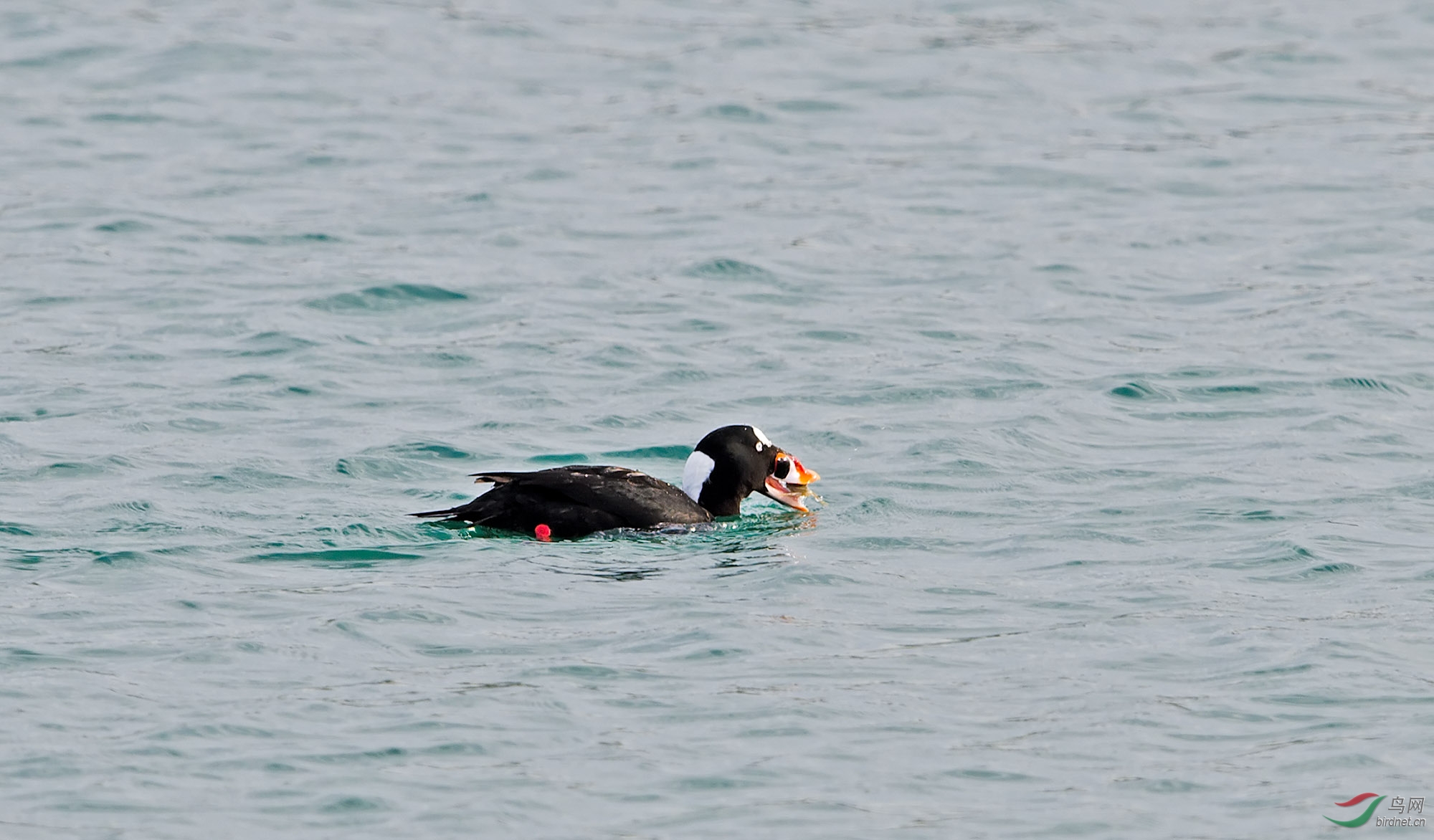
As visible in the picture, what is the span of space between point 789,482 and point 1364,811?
Answer: 16.0ft

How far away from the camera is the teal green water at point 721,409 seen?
7.82 m

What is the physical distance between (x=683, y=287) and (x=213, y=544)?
6712 mm

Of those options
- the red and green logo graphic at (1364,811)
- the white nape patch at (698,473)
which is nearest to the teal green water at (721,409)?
the red and green logo graphic at (1364,811)

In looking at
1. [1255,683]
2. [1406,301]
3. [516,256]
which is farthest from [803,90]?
[1255,683]

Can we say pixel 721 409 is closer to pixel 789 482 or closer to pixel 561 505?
pixel 789 482

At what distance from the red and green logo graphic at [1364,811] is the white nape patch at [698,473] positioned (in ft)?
15.8

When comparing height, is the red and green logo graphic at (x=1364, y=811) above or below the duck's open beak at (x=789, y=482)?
above

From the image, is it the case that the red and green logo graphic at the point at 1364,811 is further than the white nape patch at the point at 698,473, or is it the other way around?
the white nape patch at the point at 698,473

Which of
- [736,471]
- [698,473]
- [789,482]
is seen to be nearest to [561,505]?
[698,473]

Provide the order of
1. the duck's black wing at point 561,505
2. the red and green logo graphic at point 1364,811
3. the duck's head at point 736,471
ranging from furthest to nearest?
the duck's head at point 736,471 → the duck's black wing at point 561,505 → the red and green logo graphic at point 1364,811

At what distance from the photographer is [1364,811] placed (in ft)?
24.4

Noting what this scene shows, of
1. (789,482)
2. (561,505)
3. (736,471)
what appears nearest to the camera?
(561,505)

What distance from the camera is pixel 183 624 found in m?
9.16

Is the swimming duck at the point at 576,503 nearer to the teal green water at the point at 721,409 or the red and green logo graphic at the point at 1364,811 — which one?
the teal green water at the point at 721,409
